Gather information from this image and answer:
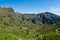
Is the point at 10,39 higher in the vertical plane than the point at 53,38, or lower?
higher

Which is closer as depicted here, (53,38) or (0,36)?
(0,36)

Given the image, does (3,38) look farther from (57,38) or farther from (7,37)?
(57,38)

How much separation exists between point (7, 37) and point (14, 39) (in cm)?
66

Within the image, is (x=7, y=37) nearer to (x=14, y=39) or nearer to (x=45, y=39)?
(x=14, y=39)

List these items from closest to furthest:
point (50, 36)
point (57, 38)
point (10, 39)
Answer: point (10, 39) → point (57, 38) → point (50, 36)

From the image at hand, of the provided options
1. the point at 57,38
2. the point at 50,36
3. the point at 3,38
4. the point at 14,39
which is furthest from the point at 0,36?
the point at 50,36

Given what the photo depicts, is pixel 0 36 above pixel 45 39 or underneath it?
above

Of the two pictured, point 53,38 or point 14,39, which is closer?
point 14,39

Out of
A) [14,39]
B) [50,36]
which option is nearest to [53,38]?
[50,36]

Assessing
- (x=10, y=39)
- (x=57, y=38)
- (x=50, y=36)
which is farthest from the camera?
(x=50, y=36)

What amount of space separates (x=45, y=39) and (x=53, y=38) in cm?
331

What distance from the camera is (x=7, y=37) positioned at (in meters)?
13.5

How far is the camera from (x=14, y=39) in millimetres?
13523

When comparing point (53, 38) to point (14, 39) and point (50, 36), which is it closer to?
point (50, 36)
